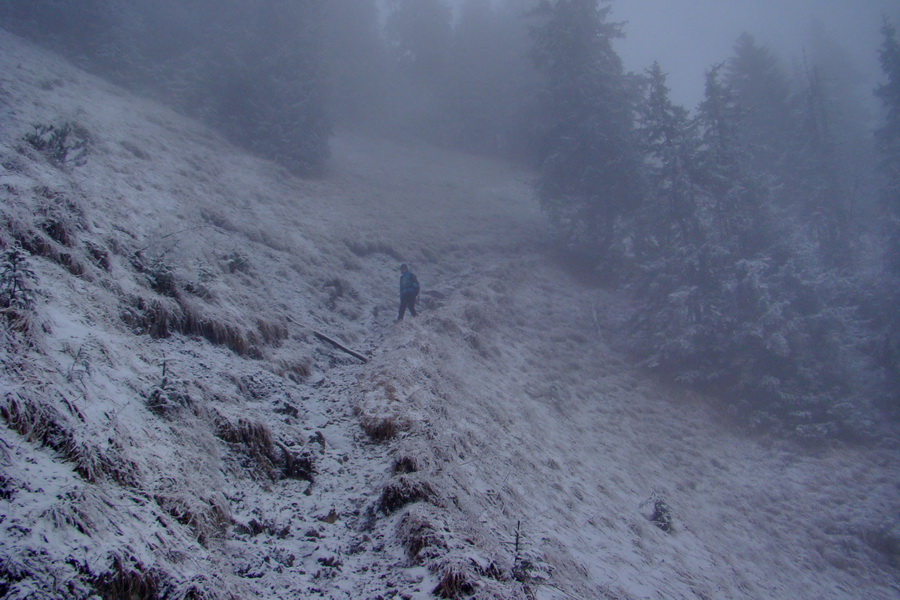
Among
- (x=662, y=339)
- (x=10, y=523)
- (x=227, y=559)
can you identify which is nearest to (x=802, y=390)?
(x=662, y=339)

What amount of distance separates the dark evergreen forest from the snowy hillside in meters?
2.59

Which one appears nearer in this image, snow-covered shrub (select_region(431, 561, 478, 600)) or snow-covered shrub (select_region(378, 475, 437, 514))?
snow-covered shrub (select_region(431, 561, 478, 600))

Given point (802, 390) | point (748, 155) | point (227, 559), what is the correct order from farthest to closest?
point (748, 155), point (802, 390), point (227, 559)

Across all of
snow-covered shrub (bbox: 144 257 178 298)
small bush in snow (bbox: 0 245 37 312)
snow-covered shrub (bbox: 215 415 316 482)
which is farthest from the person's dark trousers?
small bush in snow (bbox: 0 245 37 312)

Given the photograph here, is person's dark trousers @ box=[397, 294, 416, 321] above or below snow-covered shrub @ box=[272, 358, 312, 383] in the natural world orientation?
above

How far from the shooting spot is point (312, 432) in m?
7.34

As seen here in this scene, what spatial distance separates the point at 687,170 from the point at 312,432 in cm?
1848

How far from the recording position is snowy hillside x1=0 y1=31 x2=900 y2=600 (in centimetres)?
436

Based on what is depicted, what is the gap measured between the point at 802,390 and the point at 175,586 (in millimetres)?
18797

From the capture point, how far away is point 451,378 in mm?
10922

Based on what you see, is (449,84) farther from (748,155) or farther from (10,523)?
(10,523)

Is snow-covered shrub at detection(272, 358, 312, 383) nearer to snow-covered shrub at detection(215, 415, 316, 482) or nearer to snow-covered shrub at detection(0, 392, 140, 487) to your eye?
snow-covered shrub at detection(215, 415, 316, 482)

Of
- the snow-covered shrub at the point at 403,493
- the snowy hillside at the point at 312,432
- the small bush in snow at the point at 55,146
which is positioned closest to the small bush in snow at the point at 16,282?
the snowy hillside at the point at 312,432

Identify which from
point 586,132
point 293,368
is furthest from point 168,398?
point 586,132
